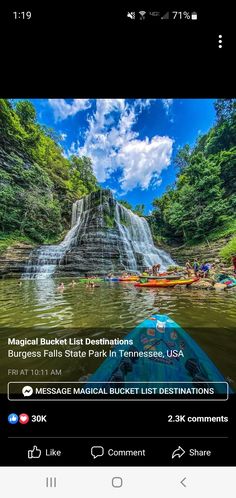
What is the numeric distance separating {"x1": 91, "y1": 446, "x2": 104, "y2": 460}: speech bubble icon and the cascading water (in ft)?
55.0

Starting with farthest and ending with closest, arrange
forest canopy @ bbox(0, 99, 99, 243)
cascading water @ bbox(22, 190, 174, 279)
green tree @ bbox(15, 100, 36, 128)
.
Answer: cascading water @ bbox(22, 190, 174, 279), forest canopy @ bbox(0, 99, 99, 243), green tree @ bbox(15, 100, 36, 128)

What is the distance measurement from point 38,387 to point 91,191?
22852mm

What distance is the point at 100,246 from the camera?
69.5ft

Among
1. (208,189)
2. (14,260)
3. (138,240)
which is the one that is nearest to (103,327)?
(14,260)

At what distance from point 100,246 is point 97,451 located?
1980 centimetres

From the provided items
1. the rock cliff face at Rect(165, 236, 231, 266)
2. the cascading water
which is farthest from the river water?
the cascading water

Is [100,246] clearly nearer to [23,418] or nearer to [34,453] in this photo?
[23,418]

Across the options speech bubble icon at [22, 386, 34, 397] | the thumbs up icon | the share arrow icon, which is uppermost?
speech bubble icon at [22, 386, 34, 397]

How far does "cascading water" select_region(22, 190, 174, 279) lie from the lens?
18641 mm

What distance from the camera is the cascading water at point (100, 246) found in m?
18.6

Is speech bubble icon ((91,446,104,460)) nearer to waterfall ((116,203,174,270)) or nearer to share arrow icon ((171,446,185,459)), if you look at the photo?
share arrow icon ((171,446,185,459))
